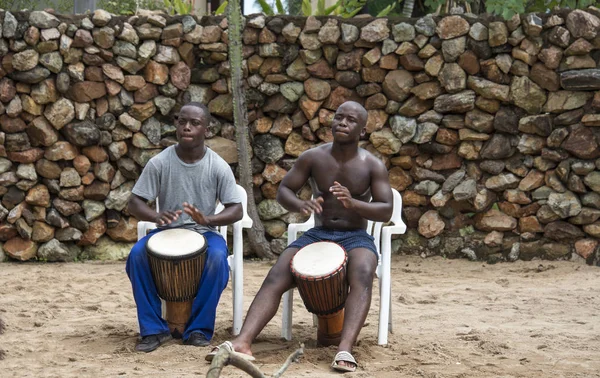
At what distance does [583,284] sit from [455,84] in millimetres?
2192

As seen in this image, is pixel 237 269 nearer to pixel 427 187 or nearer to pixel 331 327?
pixel 331 327

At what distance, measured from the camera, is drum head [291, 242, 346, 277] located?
5234 mm

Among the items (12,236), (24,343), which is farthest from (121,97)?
(24,343)

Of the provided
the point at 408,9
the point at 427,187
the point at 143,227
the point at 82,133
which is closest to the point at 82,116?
the point at 82,133

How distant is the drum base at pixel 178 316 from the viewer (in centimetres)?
565

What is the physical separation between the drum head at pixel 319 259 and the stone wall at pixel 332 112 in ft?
11.6

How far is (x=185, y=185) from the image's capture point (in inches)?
228

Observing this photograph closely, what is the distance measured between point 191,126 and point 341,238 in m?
1.18

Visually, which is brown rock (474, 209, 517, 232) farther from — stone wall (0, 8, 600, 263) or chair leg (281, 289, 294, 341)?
chair leg (281, 289, 294, 341)

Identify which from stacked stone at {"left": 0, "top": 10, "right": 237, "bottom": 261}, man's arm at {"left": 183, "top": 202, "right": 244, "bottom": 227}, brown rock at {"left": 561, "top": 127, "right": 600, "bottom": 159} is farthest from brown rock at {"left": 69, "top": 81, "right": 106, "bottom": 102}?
brown rock at {"left": 561, "top": 127, "right": 600, "bottom": 159}

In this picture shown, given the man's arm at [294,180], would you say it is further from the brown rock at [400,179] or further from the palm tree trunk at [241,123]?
the brown rock at [400,179]

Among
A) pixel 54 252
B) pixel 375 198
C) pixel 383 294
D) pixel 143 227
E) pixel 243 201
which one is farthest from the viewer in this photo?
pixel 54 252

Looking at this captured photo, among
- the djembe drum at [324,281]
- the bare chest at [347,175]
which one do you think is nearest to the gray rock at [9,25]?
the bare chest at [347,175]

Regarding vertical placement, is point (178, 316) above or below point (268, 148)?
below
